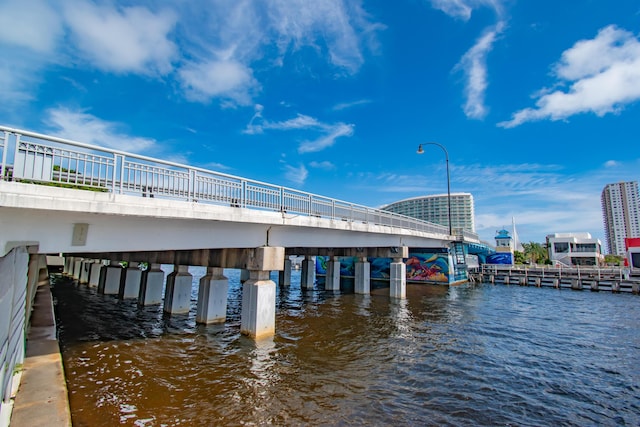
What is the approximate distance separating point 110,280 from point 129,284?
378 centimetres

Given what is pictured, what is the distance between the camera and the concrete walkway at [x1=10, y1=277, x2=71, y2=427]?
5711 millimetres

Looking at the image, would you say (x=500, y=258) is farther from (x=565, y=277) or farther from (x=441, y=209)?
(x=441, y=209)

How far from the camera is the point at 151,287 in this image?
74.7ft

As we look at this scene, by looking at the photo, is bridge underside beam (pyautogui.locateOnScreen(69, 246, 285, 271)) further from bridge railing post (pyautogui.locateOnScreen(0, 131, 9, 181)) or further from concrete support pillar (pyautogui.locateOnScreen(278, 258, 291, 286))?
concrete support pillar (pyautogui.locateOnScreen(278, 258, 291, 286))

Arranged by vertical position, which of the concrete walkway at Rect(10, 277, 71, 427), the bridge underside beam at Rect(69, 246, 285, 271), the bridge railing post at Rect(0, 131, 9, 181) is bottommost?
the concrete walkway at Rect(10, 277, 71, 427)

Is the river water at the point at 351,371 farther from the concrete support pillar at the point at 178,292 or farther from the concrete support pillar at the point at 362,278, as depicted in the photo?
the concrete support pillar at the point at 362,278

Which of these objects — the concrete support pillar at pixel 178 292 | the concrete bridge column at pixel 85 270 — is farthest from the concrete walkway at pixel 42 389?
the concrete bridge column at pixel 85 270

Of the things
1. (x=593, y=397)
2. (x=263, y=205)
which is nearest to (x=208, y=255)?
(x=263, y=205)

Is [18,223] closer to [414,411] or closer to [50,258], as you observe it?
[414,411]

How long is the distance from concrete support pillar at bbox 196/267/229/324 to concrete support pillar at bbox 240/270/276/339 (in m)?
2.87

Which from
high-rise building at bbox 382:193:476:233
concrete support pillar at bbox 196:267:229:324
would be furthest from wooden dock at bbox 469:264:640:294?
high-rise building at bbox 382:193:476:233

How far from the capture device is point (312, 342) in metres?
14.4

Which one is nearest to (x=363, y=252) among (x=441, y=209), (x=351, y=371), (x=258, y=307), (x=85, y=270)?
(x=258, y=307)

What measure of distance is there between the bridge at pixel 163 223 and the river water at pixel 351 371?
8.25 feet
